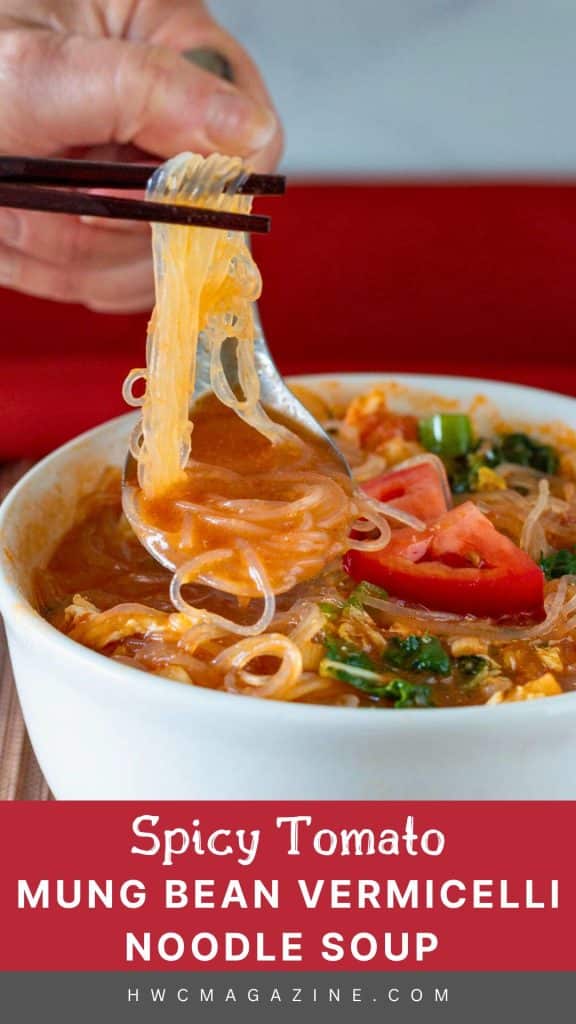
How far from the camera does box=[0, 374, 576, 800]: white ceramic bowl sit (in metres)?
2.03

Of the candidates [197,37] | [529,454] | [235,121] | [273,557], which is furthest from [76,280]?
[273,557]

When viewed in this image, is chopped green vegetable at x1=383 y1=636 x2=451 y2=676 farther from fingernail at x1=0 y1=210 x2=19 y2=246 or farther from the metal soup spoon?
fingernail at x1=0 y1=210 x2=19 y2=246

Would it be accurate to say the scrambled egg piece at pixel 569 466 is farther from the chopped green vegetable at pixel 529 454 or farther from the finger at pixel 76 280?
the finger at pixel 76 280

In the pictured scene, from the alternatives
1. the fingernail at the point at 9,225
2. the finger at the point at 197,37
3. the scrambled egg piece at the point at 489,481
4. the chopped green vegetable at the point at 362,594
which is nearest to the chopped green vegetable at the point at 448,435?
the scrambled egg piece at the point at 489,481

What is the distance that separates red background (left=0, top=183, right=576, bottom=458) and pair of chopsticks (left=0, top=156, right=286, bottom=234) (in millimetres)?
2838

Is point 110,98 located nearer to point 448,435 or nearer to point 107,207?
point 107,207

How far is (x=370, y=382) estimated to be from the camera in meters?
3.71

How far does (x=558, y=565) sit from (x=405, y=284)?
3033mm

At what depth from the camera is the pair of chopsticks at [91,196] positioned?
2320mm

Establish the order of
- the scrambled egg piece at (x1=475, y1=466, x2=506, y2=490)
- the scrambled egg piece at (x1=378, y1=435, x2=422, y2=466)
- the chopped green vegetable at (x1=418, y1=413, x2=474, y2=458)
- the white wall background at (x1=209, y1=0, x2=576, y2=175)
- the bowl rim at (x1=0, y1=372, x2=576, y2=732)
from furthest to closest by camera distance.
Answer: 1. the white wall background at (x1=209, y1=0, x2=576, y2=175)
2. the chopped green vegetable at (x1=418, y1=413, x2=474, y2=458)
3. the scrambled egg piece at (x1=378, y1=435, x2=422, y2=466)
4. the scrambled egg piece at (x1=475, y1=466, x2=506, y2=490)
5. the bowl rim at (x1=0, y1=372, x2=576, y2=732)

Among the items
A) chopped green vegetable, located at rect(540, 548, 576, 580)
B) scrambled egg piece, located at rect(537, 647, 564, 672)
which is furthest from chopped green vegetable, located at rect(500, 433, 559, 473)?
scrambled egg piece, located at rect(537, 647, 564, 672)

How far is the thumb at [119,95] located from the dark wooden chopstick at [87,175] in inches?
31.7

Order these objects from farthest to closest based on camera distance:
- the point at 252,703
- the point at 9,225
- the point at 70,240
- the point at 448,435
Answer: the point at 70,240 < the point at 9,225 < the point at 448,435 < the point at 252,703

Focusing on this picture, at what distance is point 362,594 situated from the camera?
2631 millimetres
